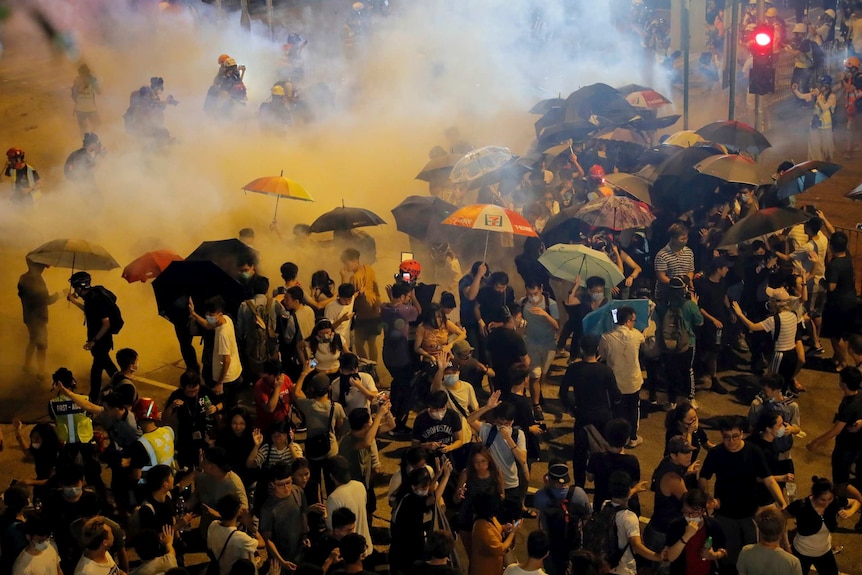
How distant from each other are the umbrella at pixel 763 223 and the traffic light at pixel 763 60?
19.5 feet

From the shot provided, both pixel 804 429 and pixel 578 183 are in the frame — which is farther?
pixel 578 183

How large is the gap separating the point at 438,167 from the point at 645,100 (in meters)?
5.77

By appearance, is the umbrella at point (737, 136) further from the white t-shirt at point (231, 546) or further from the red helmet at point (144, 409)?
the white t-shirt at point (231, 546)

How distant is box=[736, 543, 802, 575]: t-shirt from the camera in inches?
262

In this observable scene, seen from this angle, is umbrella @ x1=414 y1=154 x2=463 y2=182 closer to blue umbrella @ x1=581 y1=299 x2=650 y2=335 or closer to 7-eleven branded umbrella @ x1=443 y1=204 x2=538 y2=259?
7-eleven branded umbrella @ x1=443 y1=204 x2=538 y2=259

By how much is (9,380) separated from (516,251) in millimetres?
6307

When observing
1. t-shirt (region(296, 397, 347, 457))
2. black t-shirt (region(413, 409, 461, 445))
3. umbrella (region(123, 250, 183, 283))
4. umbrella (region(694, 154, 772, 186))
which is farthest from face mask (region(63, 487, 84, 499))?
umbrella (region(694, 154, 772, 186))

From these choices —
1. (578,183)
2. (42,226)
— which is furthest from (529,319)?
(42,226)

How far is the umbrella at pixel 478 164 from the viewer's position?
50.2 ft

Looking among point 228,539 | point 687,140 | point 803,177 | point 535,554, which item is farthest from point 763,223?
point 228,539

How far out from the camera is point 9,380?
12.5 m

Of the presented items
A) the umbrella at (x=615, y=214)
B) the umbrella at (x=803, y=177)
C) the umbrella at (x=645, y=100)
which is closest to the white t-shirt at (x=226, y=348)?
the umbrella at (x=615, y=214)

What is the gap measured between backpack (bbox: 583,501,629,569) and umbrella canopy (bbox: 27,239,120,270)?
6486 mm

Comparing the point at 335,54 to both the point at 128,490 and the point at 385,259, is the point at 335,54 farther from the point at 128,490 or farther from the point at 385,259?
the point at 128,490
